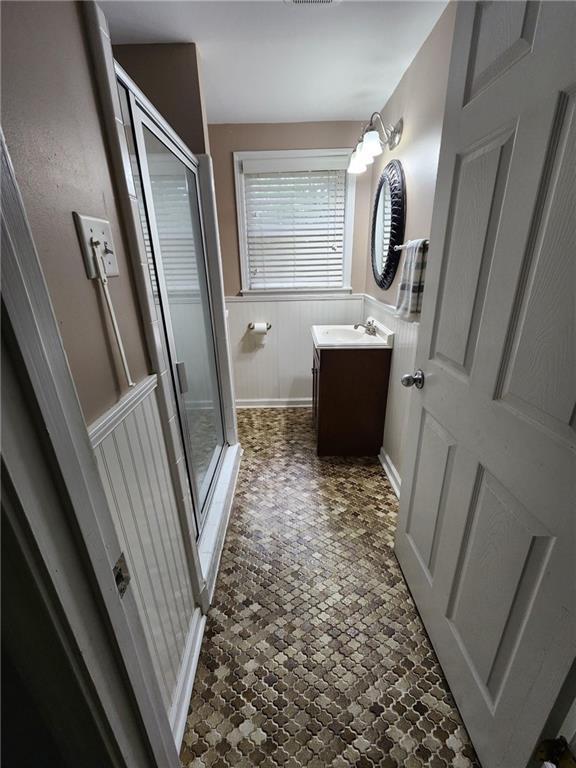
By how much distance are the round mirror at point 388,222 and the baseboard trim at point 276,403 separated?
1343 mm

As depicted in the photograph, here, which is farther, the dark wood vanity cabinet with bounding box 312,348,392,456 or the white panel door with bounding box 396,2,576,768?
the dark wood vanity cabinet with bounding box 312,348,392,456

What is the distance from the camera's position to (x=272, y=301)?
2895 millimetres

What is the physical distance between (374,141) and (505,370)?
183cm

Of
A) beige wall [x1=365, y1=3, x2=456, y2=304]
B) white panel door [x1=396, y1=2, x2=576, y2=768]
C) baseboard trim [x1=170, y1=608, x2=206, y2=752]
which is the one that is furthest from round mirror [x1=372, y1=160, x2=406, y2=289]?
baseboard trim [x1=170, y1=608, x2=206, y2=752]

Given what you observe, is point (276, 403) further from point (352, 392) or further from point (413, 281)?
point (413, 281)

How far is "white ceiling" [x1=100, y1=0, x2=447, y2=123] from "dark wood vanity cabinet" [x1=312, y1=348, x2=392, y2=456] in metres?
1.53

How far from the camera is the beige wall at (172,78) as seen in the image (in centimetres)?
160

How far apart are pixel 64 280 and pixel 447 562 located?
1303mm

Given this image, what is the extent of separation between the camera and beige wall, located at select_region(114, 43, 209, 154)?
160 cm

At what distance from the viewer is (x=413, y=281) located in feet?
5.04

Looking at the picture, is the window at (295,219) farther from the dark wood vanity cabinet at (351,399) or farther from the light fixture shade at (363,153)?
the dark wood vanity cabinet at (351,399)

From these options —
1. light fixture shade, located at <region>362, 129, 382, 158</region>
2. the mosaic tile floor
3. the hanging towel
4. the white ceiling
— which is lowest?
the mosaic tile floor

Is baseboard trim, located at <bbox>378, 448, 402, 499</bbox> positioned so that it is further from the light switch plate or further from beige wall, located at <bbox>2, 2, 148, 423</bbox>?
the light switch plate

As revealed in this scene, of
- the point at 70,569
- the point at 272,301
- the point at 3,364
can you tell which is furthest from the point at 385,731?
the point at 272,301
